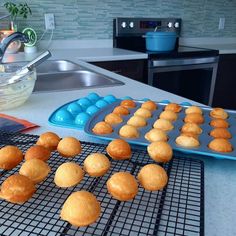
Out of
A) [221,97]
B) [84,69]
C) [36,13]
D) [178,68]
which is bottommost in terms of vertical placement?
[221,97]

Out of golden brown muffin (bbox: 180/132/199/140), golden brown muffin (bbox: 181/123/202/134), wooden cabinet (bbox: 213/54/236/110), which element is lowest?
wooden cabinet (bbox: 213/54/236/110)

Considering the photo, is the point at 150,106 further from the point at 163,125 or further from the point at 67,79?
the point at 67,79

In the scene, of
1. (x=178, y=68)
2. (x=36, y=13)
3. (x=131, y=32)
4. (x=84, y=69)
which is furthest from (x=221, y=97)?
(x=36, y=13)

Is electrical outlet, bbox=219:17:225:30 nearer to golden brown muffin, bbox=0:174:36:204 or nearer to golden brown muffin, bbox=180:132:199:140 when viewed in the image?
golden brown muffin, bbox=180:132:199:140

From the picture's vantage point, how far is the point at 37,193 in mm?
488

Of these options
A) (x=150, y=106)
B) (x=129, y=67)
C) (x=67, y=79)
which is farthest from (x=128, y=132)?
(x=129, y=67)

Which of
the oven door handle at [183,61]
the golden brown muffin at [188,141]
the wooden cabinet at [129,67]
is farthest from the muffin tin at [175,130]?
the oven door handle at [183,61]

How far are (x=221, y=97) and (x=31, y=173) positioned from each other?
2.43m

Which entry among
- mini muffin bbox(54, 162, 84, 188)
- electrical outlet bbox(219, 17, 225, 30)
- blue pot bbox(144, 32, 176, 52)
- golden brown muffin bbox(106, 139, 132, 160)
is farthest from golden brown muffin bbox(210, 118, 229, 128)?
electrical outlet bbox(219, 17, 225, 30)

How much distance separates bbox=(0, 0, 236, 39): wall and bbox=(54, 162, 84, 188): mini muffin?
2.01 meters

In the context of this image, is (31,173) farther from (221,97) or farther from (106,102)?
(221,97)

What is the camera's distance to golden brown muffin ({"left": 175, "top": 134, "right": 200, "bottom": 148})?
60 centimetres

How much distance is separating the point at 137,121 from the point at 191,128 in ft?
0.43

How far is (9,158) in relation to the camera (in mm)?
542
